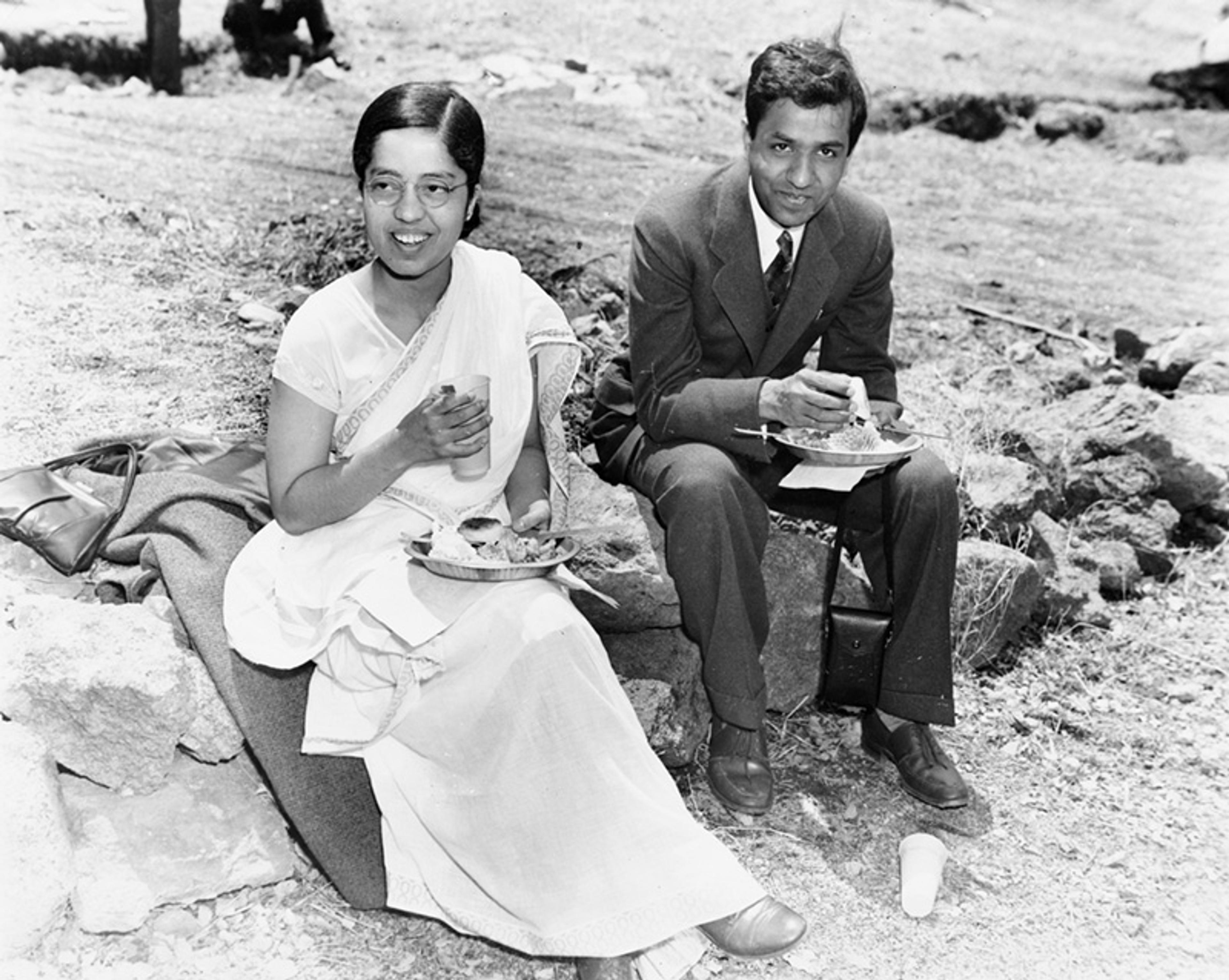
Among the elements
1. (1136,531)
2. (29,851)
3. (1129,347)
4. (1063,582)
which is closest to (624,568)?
(29,851)

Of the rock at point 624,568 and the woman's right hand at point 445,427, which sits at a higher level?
the woman's right hand at point 445,427

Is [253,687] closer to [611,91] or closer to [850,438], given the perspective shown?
[850,438]

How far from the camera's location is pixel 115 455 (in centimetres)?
352

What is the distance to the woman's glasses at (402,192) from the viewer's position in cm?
279

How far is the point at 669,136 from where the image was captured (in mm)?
8789

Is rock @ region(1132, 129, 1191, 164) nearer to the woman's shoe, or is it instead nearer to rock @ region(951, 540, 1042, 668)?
rock @ region(951, 540, 1042, 668)

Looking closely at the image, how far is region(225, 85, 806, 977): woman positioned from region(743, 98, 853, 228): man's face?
2.19 ft

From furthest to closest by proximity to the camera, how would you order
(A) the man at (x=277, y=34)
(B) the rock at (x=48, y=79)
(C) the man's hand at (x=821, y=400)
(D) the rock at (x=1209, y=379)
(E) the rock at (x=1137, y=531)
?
1. (A) the man at (x=277, y=34)
2. (B) the rock at (x=48, y=79)
3. (D) the rock at (x=1209, y=379)
4. (E) the rock at (x=1137, y=531)
5. (C) the man's hand at (x=821, y=400)

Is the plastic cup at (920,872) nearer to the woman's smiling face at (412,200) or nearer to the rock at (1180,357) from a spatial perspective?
the woman's smiling face at (412,200)

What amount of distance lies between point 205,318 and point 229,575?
7.86ft

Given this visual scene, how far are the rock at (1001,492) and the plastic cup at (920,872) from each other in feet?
4.82

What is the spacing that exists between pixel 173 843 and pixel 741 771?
135 centimetres

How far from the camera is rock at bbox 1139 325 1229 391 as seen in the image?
593 cm

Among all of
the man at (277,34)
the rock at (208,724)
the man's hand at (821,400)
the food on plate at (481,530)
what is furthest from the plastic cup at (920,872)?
the man at (277,34)
